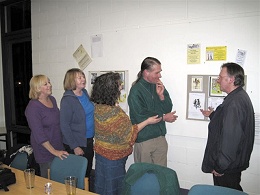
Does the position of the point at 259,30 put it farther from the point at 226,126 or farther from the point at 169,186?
the point at 169,186

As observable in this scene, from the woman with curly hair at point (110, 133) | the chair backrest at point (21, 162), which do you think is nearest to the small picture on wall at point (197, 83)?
the woman with curly hair at point (110, 133)

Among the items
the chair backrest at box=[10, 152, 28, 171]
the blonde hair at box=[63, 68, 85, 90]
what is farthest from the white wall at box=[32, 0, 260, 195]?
the chair backrest at box=[10, 152, 28, 171]

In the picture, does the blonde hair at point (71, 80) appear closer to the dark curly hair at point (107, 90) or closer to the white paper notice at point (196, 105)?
the dark curly hair at point (107, 90)

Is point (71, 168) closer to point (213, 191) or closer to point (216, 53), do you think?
point (213, 191)

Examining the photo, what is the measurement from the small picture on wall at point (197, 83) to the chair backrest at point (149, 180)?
1295mm

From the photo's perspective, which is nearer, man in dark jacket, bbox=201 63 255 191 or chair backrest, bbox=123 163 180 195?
chair backrest, bbox=123 163 180 195

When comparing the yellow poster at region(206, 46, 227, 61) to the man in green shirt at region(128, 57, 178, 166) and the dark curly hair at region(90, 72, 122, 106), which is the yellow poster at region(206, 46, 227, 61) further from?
the dark curly hair at region(90, 72, 122, 106)

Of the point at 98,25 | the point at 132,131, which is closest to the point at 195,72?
the point at 132,131

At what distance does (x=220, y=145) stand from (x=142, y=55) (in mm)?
1509

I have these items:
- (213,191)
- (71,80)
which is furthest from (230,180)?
(71,80)

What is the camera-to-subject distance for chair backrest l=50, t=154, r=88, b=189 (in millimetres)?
1879

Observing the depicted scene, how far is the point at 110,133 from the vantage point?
2023 mm

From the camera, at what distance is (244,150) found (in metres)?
1.93

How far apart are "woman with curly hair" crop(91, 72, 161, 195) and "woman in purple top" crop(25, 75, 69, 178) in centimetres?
50
